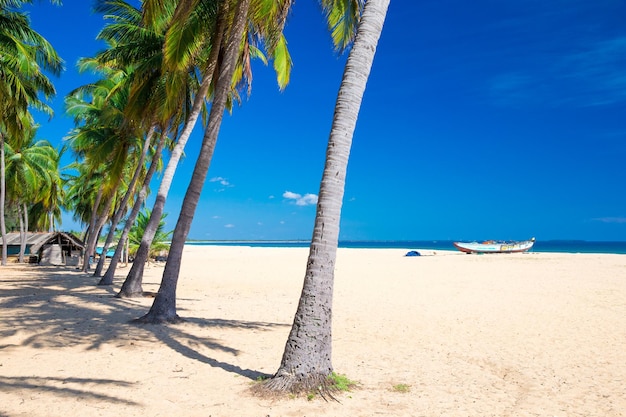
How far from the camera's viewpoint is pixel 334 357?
21.1 ft

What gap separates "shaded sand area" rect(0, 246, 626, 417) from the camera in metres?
4.46

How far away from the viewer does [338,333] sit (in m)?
8.31

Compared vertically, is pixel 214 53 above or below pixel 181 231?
above

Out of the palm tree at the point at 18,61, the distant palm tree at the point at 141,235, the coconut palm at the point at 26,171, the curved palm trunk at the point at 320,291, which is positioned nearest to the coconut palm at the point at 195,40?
the curved palm trunk at the point at 320,291

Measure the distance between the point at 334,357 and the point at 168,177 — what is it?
21.7 ft

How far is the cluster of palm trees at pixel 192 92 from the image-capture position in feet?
15.4

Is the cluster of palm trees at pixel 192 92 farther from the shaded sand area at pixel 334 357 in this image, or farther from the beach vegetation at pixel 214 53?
the shaded sand area at pixel 334 357

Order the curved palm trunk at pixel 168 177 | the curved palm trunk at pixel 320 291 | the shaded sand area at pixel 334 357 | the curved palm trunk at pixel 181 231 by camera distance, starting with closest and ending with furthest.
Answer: the shaded sand area at pixel 334 357
the curved palm trunk at pixel 320 291
the curved palm trunk at pixel 181 231
the curved palm trunk at pixel 168 177

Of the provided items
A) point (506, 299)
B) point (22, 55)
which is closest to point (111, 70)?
point (22, 55)

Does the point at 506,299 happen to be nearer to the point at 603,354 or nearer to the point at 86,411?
the point at 603,354

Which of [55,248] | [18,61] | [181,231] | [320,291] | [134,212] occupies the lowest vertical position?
[55,248]

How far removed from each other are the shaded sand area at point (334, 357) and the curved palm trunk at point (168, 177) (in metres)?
0.73

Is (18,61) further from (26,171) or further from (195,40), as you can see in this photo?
(26,171)

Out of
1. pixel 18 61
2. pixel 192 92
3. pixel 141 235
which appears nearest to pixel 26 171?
pixel 141 235
